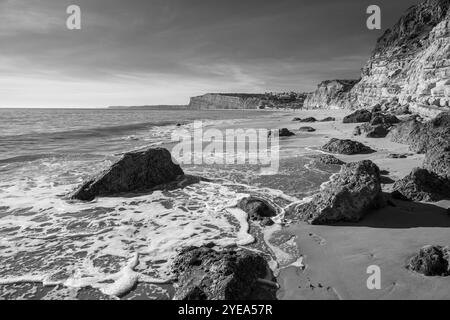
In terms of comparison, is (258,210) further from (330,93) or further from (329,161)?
(330,93)

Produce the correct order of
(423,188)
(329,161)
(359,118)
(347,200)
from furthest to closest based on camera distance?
(359,118), (329,161), (423,188), (347,200)

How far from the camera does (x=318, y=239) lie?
5.98 meters

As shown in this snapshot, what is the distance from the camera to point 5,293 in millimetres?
4602

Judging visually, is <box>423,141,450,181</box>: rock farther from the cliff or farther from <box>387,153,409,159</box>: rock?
the cliff

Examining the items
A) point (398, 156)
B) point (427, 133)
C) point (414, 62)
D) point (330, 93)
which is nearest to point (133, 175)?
point (398, 156)

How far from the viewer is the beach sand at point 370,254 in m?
4.30

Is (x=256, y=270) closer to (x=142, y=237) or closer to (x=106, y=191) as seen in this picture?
(x=142, y=237)

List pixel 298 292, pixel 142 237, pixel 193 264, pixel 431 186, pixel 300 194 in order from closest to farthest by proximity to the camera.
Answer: pixel 298 292, pixel 193 264, pixel 142 237, pixel 431 186, pixel 300 194

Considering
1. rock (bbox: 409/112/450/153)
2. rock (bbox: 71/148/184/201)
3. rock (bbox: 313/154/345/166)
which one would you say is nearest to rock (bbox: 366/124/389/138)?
rock (bbox: 409/112/450/153)

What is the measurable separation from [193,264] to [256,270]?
1.04 meters

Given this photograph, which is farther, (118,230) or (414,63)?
(414,63)

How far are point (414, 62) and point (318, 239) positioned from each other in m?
49.0

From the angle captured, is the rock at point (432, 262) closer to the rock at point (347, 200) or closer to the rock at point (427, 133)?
the rock at point (347, 200)

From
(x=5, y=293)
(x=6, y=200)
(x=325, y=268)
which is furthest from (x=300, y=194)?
(x=6, y=200)
